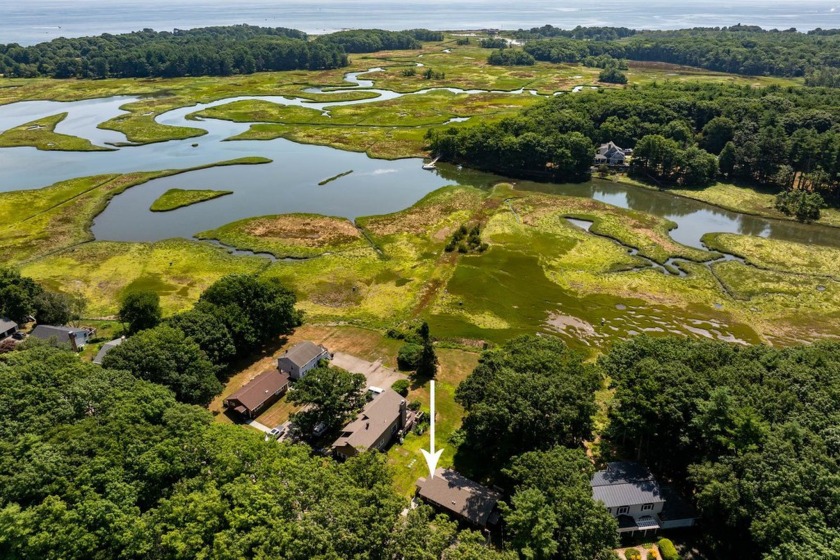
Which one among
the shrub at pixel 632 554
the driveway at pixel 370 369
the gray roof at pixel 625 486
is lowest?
the shrub at pixel 632 554

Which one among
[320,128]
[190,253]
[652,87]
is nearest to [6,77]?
[320,128]

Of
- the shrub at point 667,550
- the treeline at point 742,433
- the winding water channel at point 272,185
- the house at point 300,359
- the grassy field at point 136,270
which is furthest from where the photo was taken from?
the winding water channel at point 272,185

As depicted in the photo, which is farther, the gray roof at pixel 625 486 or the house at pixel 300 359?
the house at pixel 300 359

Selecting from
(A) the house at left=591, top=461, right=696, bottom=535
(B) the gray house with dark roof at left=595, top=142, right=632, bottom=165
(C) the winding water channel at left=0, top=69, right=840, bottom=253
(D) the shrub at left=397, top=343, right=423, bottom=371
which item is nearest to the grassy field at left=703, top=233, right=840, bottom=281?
(C) the winding water channel at left=0, top=69, right=840, bottom=253

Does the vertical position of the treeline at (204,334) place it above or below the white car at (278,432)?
above

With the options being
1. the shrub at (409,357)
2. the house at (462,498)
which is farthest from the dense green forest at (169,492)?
the shrub at (409,357)

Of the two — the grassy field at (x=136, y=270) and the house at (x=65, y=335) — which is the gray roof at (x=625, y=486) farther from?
the grassy field at (x=136, y=270)

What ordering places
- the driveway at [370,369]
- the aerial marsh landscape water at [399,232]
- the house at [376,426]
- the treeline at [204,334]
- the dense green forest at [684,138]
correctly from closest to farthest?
the house at [376,426], the treeline at [204,334], the driveway at [370,369], the aerial marsh landscape water at [399,232], the dense green forest at [684,138]
